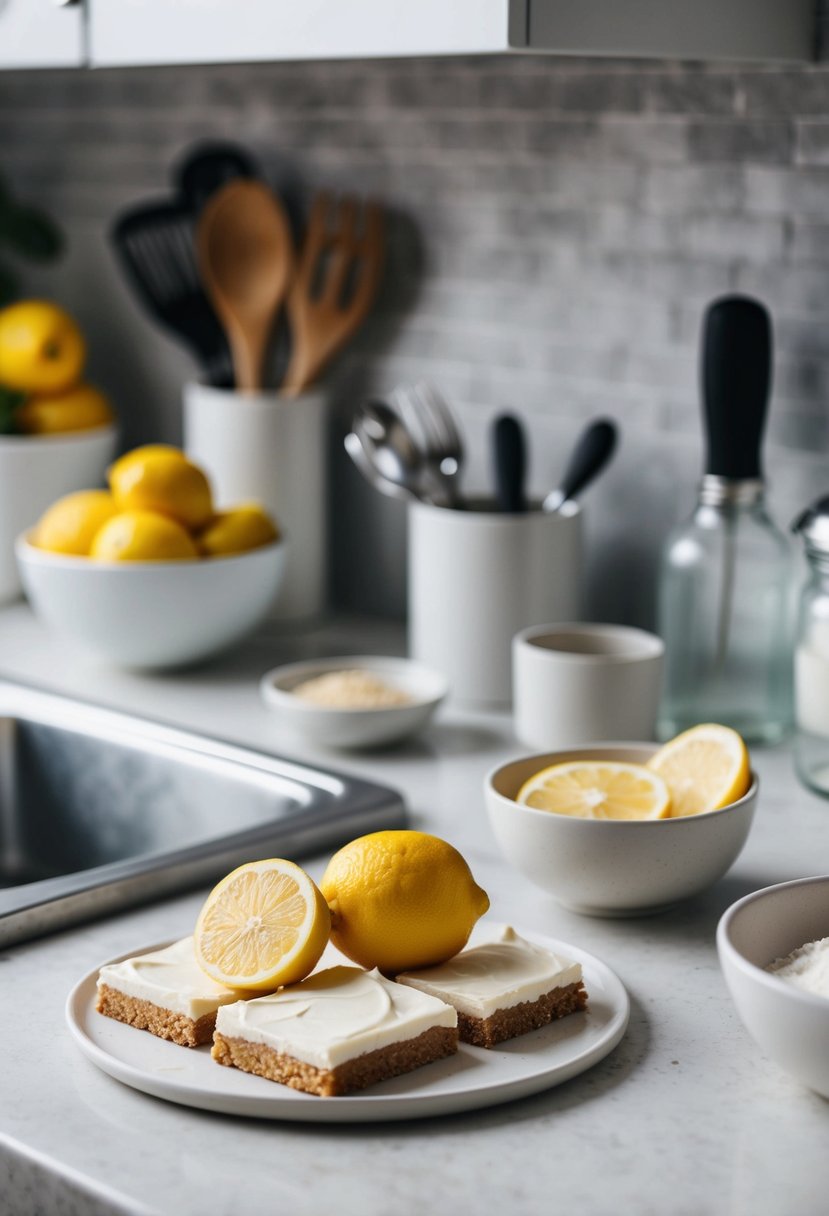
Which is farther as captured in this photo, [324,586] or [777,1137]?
[324,586]

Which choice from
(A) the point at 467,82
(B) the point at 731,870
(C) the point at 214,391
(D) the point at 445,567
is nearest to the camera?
(B) the point at 731,870

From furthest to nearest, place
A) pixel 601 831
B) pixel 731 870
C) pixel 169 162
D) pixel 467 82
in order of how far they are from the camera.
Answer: pixel 169 162 → pixel 467 82 → pixel 731 870 → pixel 601 831

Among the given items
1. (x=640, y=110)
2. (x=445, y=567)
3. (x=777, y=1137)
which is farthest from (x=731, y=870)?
(x=640, y=110)

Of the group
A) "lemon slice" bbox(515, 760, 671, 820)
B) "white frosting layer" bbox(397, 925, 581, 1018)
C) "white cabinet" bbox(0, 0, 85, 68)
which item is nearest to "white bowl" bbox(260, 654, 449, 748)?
"lemon slice" bbox(515, 760, 671, 820)

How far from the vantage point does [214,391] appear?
1.73 m

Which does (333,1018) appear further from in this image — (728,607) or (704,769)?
(728,607)

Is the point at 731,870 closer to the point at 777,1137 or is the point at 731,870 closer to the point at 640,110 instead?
the point at 777,1137

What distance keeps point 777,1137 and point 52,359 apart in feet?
4.18

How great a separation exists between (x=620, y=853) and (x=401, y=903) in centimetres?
17

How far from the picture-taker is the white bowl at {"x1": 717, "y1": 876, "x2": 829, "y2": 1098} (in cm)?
74

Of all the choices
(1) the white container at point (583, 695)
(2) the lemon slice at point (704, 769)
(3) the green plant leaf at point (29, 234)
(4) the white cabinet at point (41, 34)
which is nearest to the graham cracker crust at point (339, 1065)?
(2) the lemon slice at point (704, 769)

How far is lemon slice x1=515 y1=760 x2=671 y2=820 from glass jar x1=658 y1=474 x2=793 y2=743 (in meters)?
0.35

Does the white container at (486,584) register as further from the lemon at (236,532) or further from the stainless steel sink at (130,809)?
the stainless steel sink at (130,809)

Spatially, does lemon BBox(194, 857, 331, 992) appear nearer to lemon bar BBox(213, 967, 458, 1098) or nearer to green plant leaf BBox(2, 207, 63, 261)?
lemon bar BBox(213, 967, 458, 1098)
